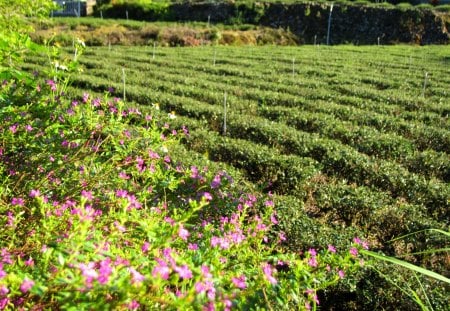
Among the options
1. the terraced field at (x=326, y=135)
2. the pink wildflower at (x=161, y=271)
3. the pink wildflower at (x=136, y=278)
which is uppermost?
the pink wildflower at (x=161, y=271)

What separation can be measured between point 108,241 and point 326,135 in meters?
9.15

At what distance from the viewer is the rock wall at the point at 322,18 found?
40281 millimetres

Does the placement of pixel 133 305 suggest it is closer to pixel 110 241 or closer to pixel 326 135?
pixel 110 241

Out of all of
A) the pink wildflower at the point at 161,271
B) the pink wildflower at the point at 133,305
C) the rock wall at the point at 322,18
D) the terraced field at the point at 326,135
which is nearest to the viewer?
the pink wildflower at the point at 161,271

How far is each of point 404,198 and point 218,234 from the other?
5.85m

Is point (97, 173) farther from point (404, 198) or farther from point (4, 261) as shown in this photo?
point (404, 198)

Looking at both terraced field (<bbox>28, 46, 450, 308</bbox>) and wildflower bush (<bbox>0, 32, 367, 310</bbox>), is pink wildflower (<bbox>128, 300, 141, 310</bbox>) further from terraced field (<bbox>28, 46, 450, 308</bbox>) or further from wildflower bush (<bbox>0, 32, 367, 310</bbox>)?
terraced field (<bbox>28, 46, 450, 308</bbox>)

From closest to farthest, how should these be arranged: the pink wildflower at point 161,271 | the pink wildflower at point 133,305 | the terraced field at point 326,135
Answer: the pink wildflower at point 161,271 → the pink wildflower at point 133,305 → the terraced field at point 326,135

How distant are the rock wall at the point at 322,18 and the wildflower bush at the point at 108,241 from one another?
3793 centimetres

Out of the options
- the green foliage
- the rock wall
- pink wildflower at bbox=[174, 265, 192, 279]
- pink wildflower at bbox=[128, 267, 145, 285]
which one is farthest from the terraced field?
the rock wall

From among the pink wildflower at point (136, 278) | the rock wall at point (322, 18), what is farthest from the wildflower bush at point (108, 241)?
the rock wall at point (322, 18)

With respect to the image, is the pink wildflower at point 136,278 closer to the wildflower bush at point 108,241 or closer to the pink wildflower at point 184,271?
the wildflower bush at point 108,241

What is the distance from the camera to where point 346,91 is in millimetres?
16359

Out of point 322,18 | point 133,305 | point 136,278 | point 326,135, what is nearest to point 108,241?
point 133,305
